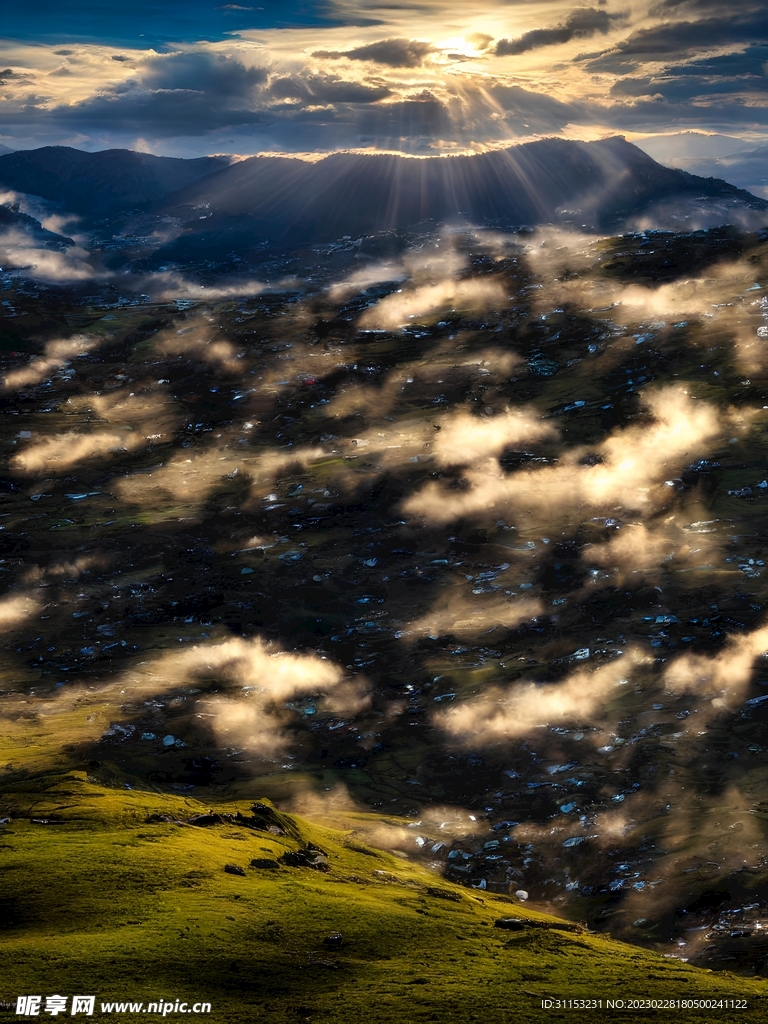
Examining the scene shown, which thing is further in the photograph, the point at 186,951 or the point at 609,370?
the point at 609,370

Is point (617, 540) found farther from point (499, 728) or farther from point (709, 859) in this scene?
point (709, 859)

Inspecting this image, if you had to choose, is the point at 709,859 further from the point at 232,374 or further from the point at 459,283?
the point at 459,283

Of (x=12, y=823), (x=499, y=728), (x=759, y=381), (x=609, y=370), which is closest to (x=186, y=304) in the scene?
(x=609, y=370)

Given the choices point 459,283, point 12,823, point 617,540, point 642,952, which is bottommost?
point 642,952

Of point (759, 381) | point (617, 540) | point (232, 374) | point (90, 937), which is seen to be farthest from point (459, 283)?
point (90, 937)

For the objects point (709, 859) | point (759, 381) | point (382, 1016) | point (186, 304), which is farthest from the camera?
point (186, 304)

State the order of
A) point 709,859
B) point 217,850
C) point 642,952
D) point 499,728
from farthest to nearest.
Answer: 1. point 499,728
2. point 709,859
3. point 217,850
4. point 642,952

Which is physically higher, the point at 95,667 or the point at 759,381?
the point at 759,381
